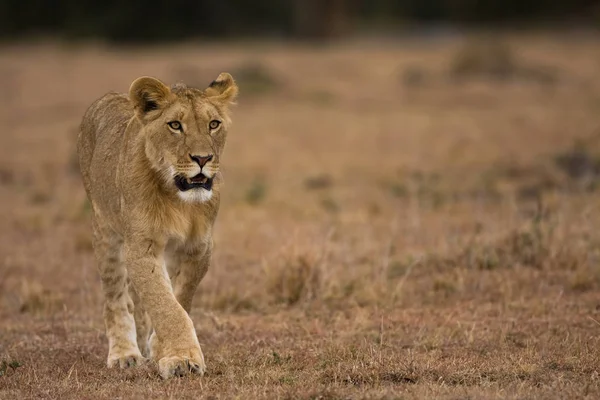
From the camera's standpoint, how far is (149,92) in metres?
6.07

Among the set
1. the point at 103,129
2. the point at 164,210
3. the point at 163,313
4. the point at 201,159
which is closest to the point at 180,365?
the point at 163,313

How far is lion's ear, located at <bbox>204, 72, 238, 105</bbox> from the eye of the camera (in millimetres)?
6238

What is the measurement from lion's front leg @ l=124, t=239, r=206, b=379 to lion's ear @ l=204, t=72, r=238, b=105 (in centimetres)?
90

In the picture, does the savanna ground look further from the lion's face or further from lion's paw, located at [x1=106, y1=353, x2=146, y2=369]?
the lion's face

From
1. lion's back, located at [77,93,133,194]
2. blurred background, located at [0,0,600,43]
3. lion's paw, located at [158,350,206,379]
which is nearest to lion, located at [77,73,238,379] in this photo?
lion's paw, located at [158,350,206,379]

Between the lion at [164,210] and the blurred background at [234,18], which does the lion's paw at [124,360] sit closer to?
the lion at [164,210]

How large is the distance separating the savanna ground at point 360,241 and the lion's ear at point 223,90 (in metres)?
1.51

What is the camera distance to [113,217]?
6605mm

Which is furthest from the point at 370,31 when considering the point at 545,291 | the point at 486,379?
the point at 486,379

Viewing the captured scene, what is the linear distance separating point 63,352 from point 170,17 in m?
32.1

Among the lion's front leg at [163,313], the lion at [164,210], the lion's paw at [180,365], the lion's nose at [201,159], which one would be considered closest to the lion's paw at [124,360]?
the lion at [164,210]

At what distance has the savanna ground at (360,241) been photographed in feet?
19.7

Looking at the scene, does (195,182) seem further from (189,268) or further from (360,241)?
(360,241)

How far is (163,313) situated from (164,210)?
0.59 meters
